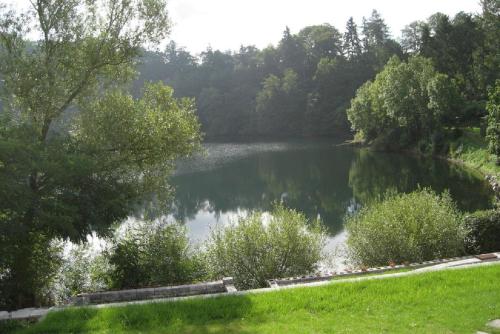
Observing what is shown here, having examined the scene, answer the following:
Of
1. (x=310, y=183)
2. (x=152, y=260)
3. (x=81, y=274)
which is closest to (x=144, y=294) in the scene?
(x=152, y=260)

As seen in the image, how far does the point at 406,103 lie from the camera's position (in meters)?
55.6

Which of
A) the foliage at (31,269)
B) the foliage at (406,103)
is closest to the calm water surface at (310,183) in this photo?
the foliage at (406,103)

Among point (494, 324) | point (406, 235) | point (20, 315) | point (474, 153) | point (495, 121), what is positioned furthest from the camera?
point (474, 153)

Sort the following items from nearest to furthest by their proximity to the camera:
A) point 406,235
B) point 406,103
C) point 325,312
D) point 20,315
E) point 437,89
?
1. point 325,312
2. point 20,315
3. point 406,235
4. point 437,89
5. point 406,103

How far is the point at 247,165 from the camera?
56625 millimetres

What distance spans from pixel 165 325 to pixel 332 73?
92368mm

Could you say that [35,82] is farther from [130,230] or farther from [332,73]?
[332,73]

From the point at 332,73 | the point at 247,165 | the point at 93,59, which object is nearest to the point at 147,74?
the point at 332,73

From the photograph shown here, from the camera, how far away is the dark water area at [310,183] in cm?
3175

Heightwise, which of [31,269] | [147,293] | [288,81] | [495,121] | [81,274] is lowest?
[81,274]

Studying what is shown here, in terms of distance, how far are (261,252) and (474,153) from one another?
36427 mm

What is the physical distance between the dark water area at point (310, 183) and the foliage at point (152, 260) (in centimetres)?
725

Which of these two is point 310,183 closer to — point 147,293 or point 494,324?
point 147,293

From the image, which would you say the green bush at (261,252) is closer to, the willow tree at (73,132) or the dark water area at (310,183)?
the willow tree at (73,132)
